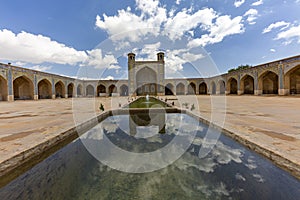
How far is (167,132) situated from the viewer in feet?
15.1

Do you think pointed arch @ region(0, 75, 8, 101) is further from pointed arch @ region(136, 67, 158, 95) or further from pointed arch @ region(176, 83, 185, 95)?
pointed arch @ region(176, 83, 185, 95)

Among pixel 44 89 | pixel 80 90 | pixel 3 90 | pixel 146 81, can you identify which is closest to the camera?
pixel 3 90

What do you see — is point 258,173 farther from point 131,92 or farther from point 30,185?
point 131,92

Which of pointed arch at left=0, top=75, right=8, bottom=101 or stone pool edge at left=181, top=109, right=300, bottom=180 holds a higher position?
pointed arch at left=0, top=75, right=8, bottom=101

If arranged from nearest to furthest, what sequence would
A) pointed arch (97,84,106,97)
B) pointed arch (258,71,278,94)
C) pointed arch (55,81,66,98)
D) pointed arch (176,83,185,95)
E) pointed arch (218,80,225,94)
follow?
pointed arch (258,71,278,94), pointed arch (55,81,66,98), pointed arch (218,80,225,94), pointed arch (176,83,185,95), pointed arch (97,84,106,97)

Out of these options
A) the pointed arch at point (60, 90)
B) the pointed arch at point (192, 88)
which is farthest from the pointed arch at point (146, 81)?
the pointed arch at point (60, 90)

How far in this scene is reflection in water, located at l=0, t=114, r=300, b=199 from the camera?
193 centimetres

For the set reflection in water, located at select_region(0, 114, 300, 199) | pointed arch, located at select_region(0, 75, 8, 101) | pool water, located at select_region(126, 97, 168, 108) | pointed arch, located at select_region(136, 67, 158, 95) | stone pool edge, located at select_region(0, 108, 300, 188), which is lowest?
reflection in water, located at select_region(0, 114, 300, 199)

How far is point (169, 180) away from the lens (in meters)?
2.25

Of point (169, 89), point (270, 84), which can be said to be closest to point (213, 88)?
point (169, 89)

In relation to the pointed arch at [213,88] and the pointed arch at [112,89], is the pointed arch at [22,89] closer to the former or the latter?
the pointed arch at [112,89]

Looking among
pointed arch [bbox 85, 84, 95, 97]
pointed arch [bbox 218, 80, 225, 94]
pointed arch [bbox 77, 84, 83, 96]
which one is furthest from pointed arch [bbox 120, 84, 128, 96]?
pointed arch [bbox 218, 80, 225, 94]

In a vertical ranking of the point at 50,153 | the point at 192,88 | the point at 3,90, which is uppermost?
the point at 192,88

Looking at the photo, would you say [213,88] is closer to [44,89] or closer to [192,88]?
[192,88]
